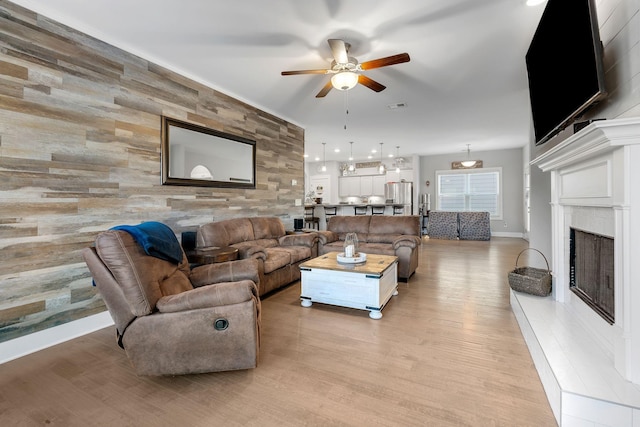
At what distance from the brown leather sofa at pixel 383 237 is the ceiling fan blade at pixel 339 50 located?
97.4 inches

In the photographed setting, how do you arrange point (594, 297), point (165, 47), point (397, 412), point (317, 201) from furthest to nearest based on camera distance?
point (317, 201)
point (165, 47)
point (594, 297)
point (397, 412)

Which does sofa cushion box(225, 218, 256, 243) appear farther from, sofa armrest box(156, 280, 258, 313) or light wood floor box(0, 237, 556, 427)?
sofa armrest box(156, 280, 258, 313)

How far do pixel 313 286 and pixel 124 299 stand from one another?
183 centimetres

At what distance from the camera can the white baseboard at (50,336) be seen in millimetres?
2238

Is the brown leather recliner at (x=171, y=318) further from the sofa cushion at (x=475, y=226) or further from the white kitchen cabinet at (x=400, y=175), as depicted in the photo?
the white kitchen cabinet at (x=400, y=175)

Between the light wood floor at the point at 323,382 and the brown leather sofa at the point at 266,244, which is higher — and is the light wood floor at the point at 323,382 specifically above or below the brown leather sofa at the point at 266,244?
below

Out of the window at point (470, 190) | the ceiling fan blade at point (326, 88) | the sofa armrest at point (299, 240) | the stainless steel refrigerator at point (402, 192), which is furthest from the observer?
the stainless steel refrigerator at point (402, 192)

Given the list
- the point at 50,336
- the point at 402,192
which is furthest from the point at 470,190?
the point at 50,336

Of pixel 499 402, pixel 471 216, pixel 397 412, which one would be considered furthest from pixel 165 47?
pixel 471 216

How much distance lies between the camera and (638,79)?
1.60m

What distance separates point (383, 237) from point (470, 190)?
623 cm

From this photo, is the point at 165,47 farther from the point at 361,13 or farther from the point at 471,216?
the point at 471,216

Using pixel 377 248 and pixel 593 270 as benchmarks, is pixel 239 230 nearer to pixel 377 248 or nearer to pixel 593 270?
pixel 377 248

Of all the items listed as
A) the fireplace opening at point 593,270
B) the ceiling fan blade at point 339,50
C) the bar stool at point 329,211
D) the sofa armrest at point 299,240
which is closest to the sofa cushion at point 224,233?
the sofa armrest at point 299,240
